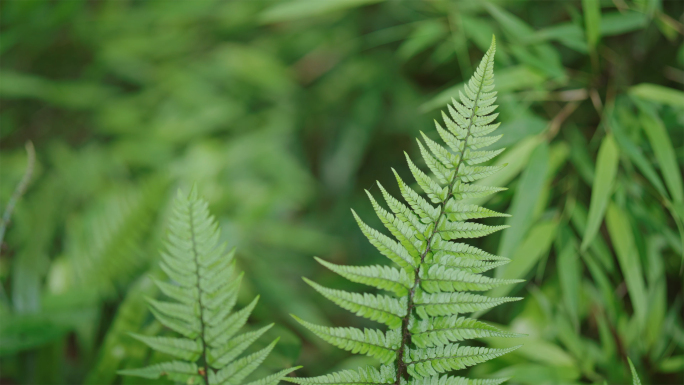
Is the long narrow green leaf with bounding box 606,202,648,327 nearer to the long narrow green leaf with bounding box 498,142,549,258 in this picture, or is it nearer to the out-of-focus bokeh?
the out-of-focus bokeh

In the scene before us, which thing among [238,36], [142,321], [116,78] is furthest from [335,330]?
[116,78]

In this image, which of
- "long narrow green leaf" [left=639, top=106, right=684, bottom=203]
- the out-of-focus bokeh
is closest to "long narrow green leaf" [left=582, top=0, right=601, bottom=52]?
the out-of-focus bokeh

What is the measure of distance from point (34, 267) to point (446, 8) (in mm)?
1005

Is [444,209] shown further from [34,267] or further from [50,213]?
→ [50,213]

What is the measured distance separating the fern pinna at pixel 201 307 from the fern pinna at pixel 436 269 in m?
0.09

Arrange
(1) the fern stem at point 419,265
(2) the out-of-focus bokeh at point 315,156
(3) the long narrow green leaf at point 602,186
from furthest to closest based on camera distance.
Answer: (2) the out-of-focus bokeh at point 315,156 < (3) the long narrow green leaf at point 602,186 < (1) the fern stem at point 419,265

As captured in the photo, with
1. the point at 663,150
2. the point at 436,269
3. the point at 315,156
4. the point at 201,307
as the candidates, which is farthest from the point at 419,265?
the point at 315,156

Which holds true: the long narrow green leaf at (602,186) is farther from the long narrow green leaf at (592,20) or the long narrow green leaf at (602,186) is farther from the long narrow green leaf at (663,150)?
the long narrow green leaf at (592,20)

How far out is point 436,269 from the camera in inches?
15.4

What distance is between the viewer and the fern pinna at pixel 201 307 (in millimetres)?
414

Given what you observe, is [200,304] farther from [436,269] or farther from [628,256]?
[628,256]

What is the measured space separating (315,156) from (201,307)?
1.33m

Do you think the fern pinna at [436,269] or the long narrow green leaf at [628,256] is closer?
the fern pinna at [436,269]

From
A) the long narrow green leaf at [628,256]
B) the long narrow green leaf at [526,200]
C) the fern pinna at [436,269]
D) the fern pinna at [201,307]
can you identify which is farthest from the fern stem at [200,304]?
the long narrow green leaf at [628,256]
